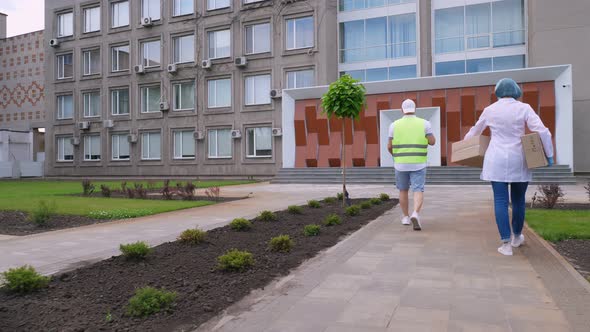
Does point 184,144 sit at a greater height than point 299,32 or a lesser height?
lesser

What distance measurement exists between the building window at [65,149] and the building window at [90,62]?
5739 mm

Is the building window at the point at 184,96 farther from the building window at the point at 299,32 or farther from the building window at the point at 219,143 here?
the building window at the point at 299,32

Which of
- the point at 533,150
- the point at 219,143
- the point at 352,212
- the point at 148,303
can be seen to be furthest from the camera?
the point at 219,143

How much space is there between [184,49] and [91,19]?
9.68 m

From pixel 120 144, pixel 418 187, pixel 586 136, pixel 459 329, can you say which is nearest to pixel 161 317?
pixel 459 329

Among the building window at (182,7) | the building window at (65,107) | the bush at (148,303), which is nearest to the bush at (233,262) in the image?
the bush at (148,303)

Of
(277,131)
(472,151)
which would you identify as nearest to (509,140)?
(472,151)

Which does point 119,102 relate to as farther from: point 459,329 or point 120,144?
point 459,329

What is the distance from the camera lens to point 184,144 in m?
35.4

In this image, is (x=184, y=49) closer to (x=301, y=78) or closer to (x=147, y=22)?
(x=147, y=22)

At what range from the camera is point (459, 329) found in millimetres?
3260

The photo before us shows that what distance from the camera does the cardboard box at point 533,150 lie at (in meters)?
5.45

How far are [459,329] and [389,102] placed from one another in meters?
23.6

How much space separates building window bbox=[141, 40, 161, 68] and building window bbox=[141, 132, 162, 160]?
5305 millimetres
